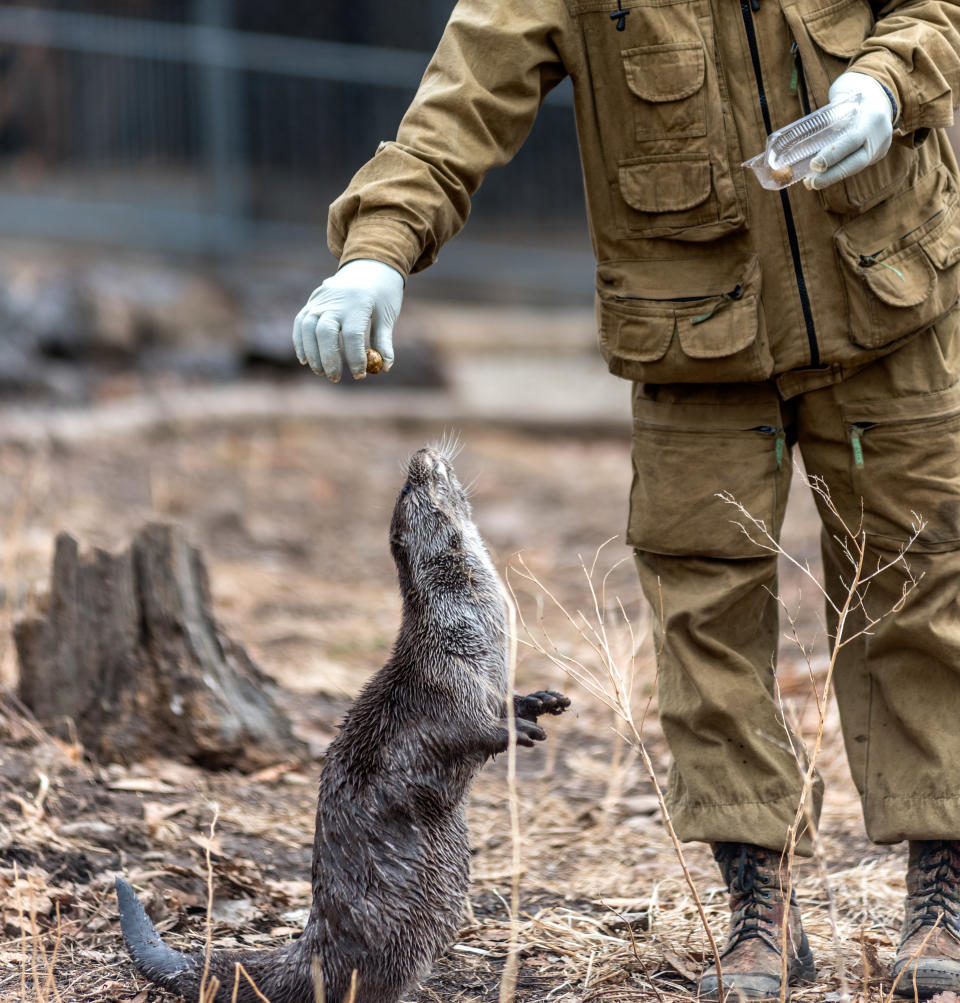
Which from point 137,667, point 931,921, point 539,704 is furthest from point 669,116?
point 137,667

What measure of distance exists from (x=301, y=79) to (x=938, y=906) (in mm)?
11807

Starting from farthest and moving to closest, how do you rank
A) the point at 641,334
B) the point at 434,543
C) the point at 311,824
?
the point at 311,824, the point at 641,334, the point at 434,543

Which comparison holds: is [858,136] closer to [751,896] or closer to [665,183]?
[665,183]

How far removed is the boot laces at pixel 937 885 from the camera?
298cm

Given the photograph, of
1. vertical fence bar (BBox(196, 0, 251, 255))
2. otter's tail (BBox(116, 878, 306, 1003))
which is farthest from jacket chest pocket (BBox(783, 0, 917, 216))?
vertical fence bar (BBox(196, 0, 251, 255))

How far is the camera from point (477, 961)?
10.4 ft

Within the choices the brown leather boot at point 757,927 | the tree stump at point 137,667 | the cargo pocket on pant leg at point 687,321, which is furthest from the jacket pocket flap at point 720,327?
the tree stump at point 137,667

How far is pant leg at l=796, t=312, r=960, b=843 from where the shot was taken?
290 centimetres

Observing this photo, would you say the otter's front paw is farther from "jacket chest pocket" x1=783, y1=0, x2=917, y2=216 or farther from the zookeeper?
"jacket chest pocket" x1=783, y1=0, x2=917, y2=216

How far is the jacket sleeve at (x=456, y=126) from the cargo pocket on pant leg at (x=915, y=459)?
0.90 meters

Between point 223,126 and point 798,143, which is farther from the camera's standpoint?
point 223,126

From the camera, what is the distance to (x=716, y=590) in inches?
118

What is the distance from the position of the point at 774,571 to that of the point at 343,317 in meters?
1.11

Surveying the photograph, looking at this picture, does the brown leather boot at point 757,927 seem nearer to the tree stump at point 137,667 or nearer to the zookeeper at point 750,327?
the zookeeper at point 750,327
